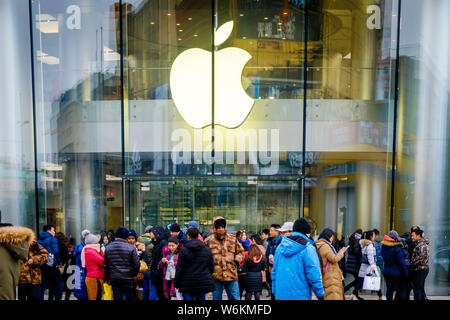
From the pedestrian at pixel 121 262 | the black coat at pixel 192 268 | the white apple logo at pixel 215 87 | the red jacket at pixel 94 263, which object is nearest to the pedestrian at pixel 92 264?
the red jacket at pixel 94 263

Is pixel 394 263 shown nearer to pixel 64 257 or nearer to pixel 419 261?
pixel 419 261

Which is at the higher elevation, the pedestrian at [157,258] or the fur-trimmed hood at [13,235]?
the fur-trimmed hood at [13,235]

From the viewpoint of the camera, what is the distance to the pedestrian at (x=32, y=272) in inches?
303

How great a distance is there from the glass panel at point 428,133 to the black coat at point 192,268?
22.5ft

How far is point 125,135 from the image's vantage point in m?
12.6

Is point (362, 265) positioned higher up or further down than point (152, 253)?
further down

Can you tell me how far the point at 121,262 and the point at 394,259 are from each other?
4.97 metres

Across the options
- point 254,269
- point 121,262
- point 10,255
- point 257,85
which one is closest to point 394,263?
point 254,269

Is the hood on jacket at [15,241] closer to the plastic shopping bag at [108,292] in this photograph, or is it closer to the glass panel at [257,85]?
the plastic shopping bag at [108,292]

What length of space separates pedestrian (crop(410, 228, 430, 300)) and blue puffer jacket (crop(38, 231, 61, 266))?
6836 millimetres
